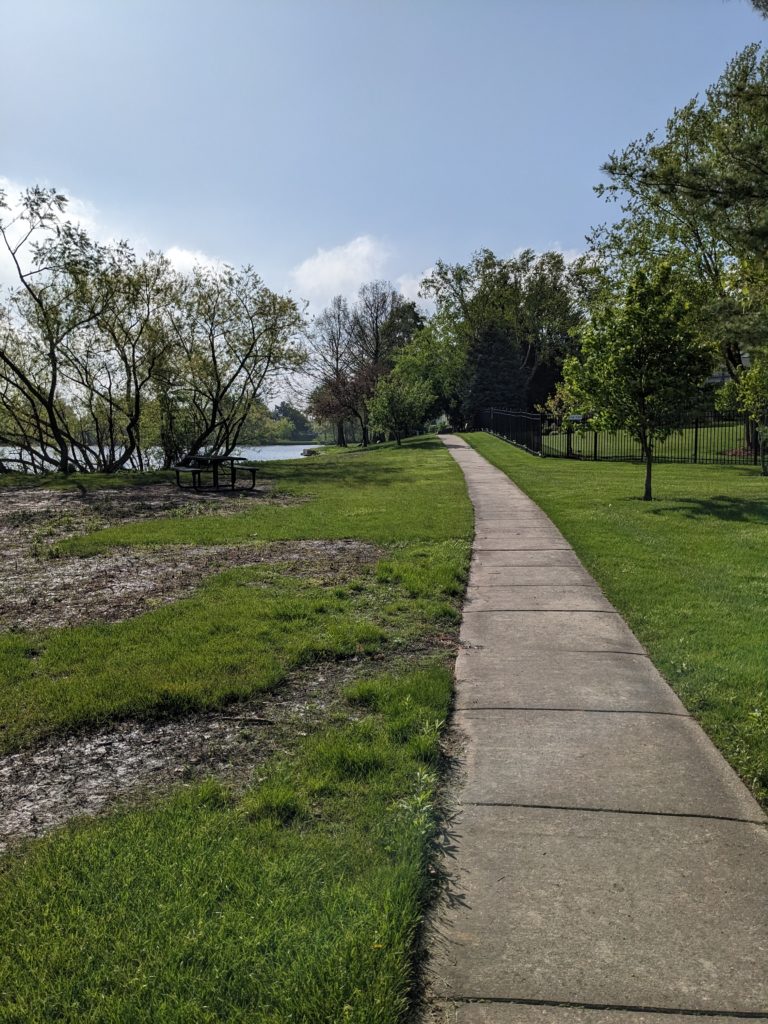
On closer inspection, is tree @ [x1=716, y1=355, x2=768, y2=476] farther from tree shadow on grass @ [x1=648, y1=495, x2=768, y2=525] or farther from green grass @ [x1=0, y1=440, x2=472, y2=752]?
green grass @ [x1=0, y1=440, x2=472, y2=752]

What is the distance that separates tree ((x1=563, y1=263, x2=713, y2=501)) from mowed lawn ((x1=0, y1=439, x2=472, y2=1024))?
9930mm

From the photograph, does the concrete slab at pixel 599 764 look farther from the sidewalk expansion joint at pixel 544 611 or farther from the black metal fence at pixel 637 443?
the black metal fence at pixel 637 443

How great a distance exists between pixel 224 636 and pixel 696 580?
15.8ft

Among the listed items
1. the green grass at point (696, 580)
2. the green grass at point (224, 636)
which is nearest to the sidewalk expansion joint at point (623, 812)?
the green grass at point (696, 580)

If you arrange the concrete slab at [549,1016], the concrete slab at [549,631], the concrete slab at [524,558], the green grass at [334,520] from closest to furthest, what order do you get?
the concrete slab at [549,1016] → the concrete slab at [549,631] → the concrete slab at [524,558] → the green grass at [334,520]

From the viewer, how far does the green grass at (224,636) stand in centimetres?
431

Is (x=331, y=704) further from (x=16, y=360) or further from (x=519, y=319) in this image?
(x=519, y=319)

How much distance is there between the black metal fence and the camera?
2773cm

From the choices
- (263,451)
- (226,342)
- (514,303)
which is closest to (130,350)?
(226,342)

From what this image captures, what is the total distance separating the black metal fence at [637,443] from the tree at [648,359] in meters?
10.6

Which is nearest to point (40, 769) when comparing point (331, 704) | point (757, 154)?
point (331, 704)

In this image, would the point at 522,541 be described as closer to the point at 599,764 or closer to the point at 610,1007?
the point at 599,764

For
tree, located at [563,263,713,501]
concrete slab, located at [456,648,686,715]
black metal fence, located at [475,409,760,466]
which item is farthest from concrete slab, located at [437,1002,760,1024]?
black metal fence, located at [475,409,760,466]

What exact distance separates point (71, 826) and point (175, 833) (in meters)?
0.49
